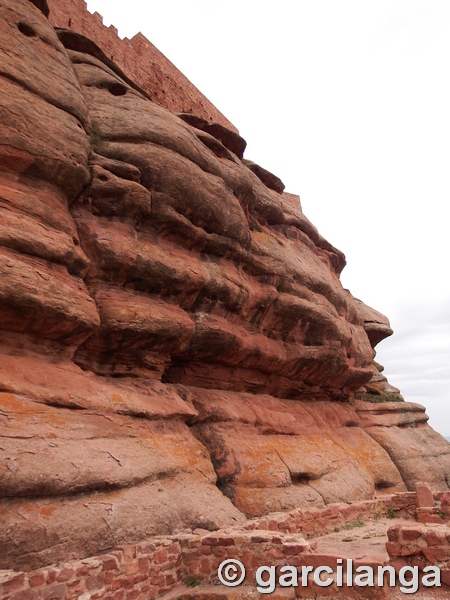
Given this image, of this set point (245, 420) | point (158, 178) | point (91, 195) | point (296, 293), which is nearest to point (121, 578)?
point (245, 420)

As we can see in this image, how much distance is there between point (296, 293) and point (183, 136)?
21.9 feet

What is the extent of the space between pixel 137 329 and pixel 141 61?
16.7m

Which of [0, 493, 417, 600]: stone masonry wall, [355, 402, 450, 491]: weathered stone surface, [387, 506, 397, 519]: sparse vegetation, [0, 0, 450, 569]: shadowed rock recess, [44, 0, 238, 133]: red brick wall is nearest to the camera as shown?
[0, 493, 417, 600]: stone masonry wall

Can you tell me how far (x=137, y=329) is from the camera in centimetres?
1069

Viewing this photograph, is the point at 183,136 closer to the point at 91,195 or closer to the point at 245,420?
the point at 91,195

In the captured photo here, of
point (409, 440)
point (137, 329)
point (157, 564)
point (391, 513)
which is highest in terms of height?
point (137, 329)

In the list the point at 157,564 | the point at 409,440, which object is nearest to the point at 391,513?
the point at 409,440

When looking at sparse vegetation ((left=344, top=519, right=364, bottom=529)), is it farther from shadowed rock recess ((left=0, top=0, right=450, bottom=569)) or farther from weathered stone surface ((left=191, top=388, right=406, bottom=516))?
shadowed rock recess ((left=0, top=0, right=450, bottom=569))

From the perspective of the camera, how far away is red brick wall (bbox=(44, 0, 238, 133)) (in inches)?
733

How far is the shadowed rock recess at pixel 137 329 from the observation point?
7734 millimetres

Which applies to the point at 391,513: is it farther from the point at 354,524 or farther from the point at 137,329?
the point at 137,329

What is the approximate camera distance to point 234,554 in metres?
7.96

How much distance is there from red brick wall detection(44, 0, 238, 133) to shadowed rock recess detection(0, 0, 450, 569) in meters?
5.21

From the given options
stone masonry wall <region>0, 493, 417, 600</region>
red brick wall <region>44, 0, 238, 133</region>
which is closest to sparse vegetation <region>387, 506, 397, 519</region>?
stone masonry wall <region>0, 493, 417, 600</region>
